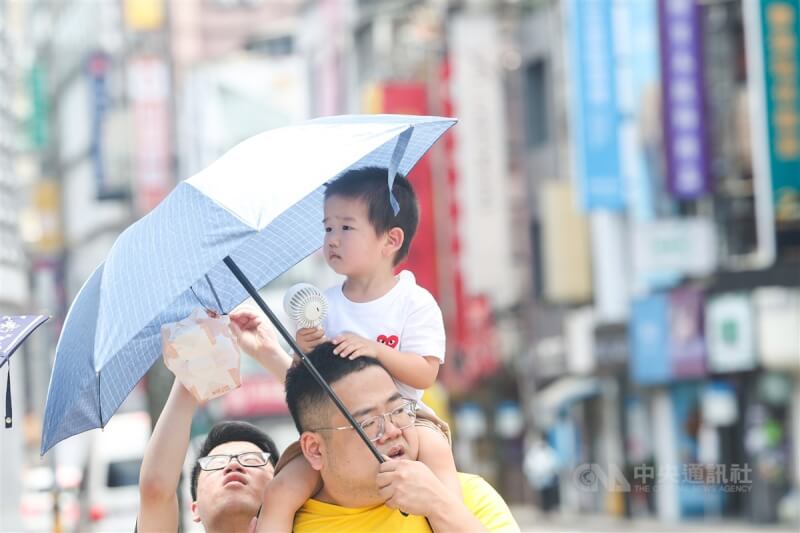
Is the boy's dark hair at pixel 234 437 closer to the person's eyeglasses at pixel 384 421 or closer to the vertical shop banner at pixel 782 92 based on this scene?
the person's eyeglasses at pixel 384 421

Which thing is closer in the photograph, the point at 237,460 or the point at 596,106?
the point at 237,460

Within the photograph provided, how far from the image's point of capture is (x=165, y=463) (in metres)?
5.08

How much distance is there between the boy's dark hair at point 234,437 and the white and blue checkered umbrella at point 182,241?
1.29ft

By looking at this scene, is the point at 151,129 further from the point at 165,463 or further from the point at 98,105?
the point at 165,463

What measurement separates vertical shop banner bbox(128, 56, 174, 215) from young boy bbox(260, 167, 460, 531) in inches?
2374

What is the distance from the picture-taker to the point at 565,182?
128ft

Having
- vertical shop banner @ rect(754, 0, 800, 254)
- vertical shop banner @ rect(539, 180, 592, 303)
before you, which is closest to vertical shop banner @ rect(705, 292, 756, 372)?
vertical shop banner @ rect(754, 0, 800, 254)

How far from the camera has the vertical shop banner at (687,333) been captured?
103 feet

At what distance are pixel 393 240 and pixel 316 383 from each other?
548 millimetres

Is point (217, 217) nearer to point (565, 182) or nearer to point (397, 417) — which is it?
point (397, 417)

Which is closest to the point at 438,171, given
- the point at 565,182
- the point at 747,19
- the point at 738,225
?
the point at 565,182

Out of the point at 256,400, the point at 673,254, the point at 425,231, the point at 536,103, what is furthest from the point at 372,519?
the point at 256,400

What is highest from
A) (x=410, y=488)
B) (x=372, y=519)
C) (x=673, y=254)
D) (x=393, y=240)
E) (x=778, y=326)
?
(x=673, y=254)

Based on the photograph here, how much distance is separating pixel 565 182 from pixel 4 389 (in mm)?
34135
